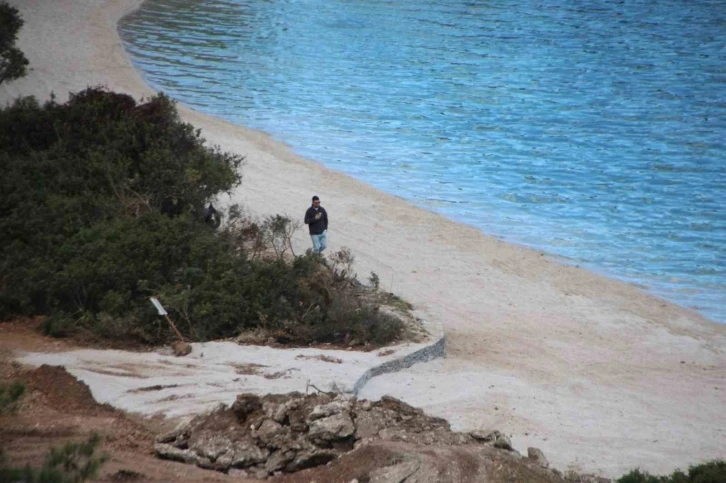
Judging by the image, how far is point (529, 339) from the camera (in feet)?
58.4

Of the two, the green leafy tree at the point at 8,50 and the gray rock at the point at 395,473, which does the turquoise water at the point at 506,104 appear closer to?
the green leafy tree at the point at 8,50

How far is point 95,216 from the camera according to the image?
1599 centimetres

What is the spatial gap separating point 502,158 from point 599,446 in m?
23.4

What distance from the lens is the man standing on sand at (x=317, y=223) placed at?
59.7 feet

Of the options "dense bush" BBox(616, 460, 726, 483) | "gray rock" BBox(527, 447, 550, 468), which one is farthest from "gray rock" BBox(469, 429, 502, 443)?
"dense bush" BBox(616, 460, 726, 483)

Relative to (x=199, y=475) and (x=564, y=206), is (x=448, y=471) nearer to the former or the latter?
(x=199, y=475)

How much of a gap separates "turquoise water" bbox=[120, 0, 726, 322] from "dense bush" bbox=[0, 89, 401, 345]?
10322 millimetres

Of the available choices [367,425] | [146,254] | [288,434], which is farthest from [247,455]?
[146,254]

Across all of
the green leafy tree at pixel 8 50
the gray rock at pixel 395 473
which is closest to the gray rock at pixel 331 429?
the gray rock at pixel 395 473

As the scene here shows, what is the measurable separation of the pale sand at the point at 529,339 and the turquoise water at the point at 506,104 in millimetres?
1855

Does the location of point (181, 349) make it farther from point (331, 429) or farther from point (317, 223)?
point (317, 223)

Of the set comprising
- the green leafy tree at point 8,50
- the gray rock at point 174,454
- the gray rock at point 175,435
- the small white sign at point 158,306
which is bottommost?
the gray rock at point 174,454

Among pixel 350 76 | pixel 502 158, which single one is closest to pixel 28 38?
pixel 350 76

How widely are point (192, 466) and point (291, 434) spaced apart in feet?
3.39
